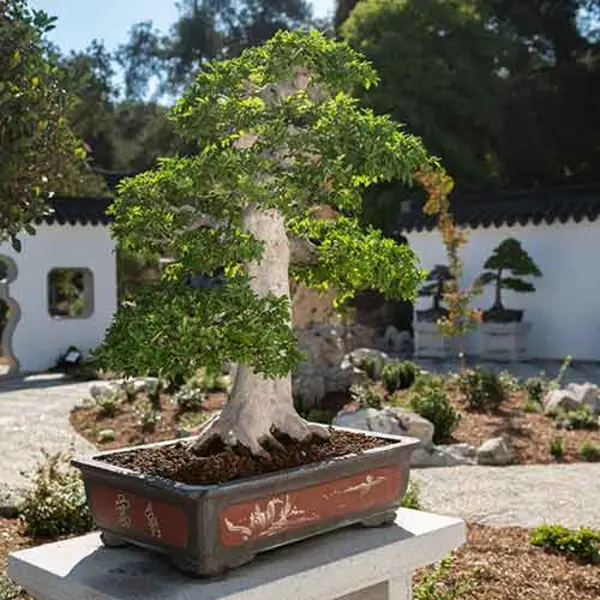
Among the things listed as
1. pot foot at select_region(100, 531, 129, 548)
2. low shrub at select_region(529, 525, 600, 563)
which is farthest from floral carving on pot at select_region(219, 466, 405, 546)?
low shrub at select_region(529, 525, 600, 563)

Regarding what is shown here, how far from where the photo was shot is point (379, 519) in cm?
306

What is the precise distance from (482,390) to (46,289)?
778 cm

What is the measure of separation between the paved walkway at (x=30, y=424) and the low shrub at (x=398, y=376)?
3.21 meters

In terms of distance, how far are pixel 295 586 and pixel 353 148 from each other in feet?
4.36

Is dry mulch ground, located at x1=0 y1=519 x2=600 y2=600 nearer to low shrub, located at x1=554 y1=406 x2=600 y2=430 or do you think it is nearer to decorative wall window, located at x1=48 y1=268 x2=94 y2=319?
low shrub, located at x1=554 y1=406 x2=600 y2=430

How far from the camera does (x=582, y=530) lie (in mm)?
4469

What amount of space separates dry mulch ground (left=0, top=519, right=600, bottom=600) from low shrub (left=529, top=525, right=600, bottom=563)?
54 mm

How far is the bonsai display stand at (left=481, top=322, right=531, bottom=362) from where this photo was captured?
566 inches

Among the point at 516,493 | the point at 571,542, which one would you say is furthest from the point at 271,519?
the point at 516,493

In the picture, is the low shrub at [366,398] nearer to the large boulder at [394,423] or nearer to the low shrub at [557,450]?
the large boulder at [394,423]

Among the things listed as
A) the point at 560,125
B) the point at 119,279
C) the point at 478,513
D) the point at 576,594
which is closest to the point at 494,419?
the point at 478,513

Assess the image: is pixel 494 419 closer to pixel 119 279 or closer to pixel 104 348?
pixel 104 348

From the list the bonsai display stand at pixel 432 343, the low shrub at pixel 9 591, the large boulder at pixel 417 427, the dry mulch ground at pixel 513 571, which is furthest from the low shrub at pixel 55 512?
the bonsai display stand at pixel 432 343

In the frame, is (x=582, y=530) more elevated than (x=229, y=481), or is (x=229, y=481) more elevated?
(x=229, y=481)
